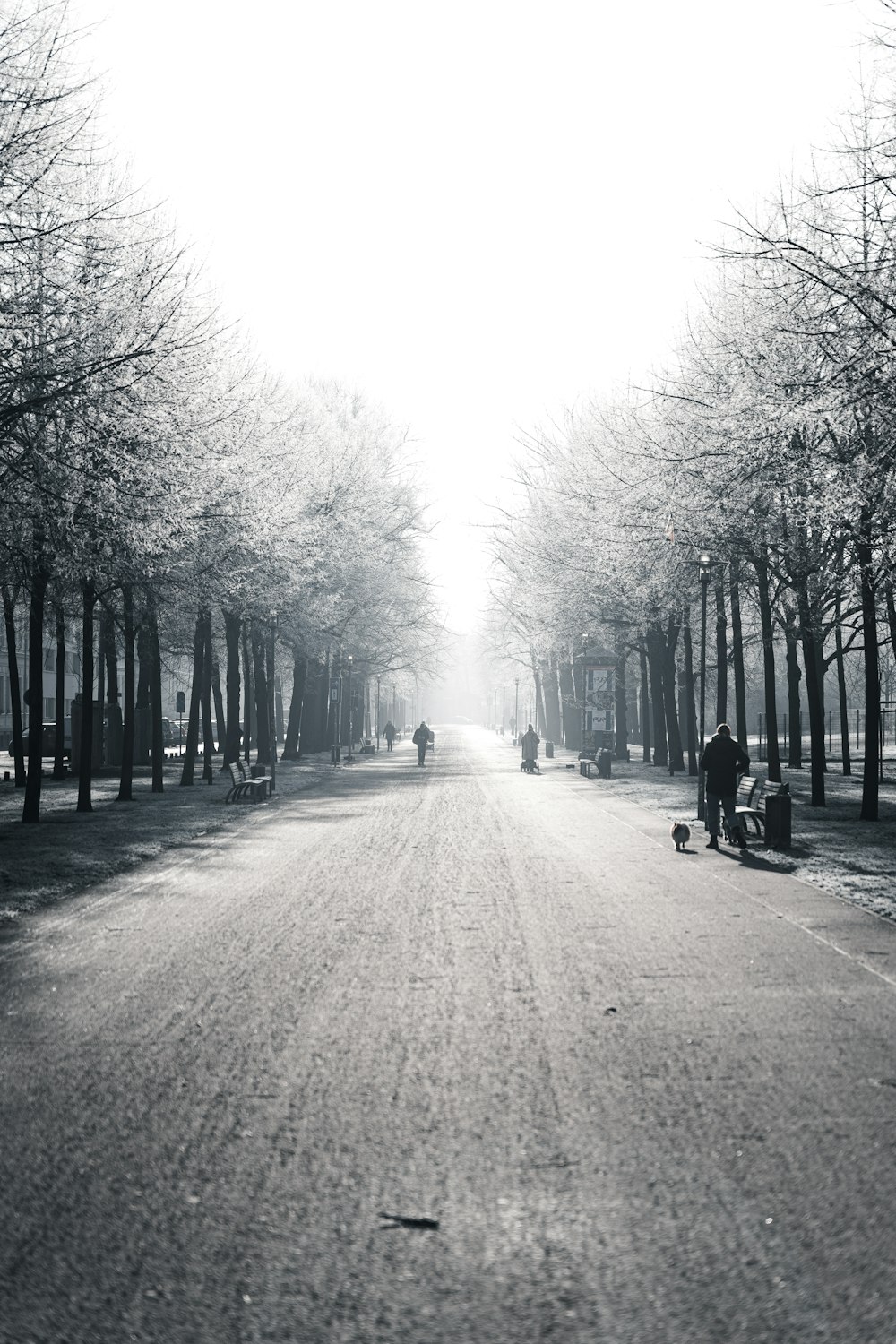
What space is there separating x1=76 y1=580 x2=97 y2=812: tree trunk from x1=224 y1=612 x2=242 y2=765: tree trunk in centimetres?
938

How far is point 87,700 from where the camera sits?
80.7 ft

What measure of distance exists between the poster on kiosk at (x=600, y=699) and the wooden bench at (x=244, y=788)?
17.8 metres

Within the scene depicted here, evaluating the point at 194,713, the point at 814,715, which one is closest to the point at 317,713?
the point at 194,713

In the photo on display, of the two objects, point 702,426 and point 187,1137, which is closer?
point 187,1137

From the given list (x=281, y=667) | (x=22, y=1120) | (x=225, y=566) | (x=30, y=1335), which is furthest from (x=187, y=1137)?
(x=281, y=667)

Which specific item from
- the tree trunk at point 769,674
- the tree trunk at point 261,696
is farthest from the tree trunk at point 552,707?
the tree trunk at point 769,674

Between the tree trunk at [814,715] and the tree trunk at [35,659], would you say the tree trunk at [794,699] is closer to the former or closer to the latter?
the tree trunk at [814,715]

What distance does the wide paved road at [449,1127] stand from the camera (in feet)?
12.6

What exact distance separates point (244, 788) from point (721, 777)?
39.8 ft

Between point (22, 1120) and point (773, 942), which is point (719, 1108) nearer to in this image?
point (22, 1120)

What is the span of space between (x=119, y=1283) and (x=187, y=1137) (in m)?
1.39

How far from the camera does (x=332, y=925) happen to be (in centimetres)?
1087

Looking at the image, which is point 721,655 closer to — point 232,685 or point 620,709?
point 232,685

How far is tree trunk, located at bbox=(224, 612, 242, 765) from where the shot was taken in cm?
3488
